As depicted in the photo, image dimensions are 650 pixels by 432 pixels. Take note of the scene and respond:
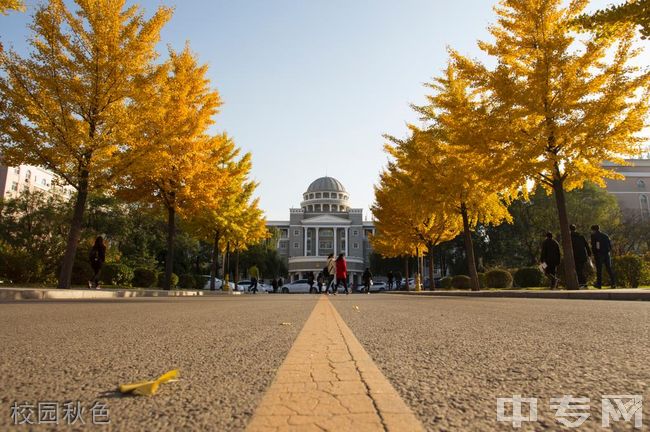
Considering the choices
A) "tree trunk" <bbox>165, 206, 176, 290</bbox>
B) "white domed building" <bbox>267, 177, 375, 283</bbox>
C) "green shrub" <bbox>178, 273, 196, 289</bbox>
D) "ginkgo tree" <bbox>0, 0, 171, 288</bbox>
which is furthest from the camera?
"white domed building" <bbox>267, 177, 375, 283</bbox>

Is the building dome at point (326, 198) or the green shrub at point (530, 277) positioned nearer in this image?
the green shrub at point (530, 277)

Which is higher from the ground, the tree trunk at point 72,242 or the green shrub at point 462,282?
the tree trunk at point 72,242

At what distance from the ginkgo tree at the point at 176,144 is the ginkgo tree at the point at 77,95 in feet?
1.87

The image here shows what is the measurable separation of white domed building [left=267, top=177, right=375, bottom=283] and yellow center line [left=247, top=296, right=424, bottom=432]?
98.0 meters

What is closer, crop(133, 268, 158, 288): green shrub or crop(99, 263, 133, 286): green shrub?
crop(99, 263, 133, 286): green shrub

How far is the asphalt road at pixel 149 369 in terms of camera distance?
4.56 ft

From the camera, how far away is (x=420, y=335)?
11.6 ft

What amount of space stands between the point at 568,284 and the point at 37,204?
35476mm

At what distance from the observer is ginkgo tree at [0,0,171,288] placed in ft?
39.6

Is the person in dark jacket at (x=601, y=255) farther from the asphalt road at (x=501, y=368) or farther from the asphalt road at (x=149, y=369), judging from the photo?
the asphalt road at (x=149, y=369)

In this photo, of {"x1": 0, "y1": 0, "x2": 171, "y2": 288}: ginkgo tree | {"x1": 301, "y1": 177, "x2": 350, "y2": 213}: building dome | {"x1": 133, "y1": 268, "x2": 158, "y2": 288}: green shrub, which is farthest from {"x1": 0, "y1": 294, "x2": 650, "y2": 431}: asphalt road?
{"x1": 301, "y1": 177, "x2": 350, "y2": 213}: building dome

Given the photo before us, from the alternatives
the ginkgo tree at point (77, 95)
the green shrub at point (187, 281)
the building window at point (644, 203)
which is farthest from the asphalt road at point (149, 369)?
the building window at point (644, 203)

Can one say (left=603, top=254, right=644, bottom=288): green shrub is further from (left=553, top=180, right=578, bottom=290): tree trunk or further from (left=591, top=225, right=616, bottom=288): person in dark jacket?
(left=553, top=180, right=578, bottom=290): tree trunk

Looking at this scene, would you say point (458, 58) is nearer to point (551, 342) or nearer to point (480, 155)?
point (480, 155)
